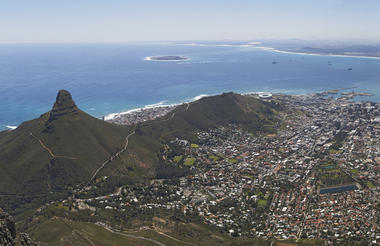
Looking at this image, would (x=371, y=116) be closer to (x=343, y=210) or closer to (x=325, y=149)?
(x=325, y=149)

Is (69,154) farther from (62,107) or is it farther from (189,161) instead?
(189,161)

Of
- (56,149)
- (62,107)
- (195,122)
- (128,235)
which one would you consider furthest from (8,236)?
(195,122)

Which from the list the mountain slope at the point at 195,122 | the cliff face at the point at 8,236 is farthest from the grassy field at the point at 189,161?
the cliff face at the point at 8,236

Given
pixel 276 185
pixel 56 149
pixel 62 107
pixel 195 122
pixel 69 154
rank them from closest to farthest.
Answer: pixel 276 185 < pixel 69 154 < pixel 56 149 < pixel 62 107 < pixel 195 122

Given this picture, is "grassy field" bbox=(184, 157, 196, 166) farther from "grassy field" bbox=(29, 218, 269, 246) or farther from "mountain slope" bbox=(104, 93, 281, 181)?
"grassy field" bbox=(29, 218, 269, 246)

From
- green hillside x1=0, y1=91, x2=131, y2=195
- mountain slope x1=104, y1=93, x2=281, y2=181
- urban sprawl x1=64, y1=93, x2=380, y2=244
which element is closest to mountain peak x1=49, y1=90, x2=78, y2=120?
green hillside x1=0, y1=91, x2=131, y2=195

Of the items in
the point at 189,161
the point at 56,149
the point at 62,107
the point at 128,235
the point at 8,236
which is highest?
the point at 62,107

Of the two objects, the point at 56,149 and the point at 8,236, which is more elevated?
the point at 8,236

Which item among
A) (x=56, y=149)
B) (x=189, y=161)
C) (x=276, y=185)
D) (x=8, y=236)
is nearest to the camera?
(x=8, y=236)

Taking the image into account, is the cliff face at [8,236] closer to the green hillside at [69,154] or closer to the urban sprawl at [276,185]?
the urban sprawl at [276,185]
